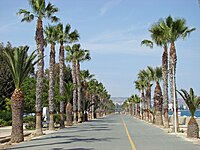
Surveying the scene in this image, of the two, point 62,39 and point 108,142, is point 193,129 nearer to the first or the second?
point 108,142

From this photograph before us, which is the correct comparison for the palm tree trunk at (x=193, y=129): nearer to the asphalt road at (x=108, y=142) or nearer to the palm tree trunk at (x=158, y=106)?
the asphalt road at (x=108, y=142)

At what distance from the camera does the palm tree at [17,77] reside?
82.7 ft

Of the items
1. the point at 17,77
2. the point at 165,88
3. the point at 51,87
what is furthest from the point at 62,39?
the point at 17,77

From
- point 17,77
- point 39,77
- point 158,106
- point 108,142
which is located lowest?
point 108,142

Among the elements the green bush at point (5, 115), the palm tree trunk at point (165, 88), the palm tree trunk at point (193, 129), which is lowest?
the palm tree trunk at point (193, 129)

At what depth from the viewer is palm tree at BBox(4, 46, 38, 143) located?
25219 millimetres

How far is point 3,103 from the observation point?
204 feet

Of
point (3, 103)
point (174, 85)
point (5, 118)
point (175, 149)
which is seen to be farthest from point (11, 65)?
point (3, 103)

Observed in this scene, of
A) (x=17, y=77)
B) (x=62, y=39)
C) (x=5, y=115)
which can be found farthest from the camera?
(x=5, y=115)

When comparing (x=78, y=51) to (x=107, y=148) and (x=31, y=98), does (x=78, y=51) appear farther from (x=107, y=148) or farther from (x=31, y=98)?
(x=107, y=148)

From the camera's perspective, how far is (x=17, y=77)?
84.6ft

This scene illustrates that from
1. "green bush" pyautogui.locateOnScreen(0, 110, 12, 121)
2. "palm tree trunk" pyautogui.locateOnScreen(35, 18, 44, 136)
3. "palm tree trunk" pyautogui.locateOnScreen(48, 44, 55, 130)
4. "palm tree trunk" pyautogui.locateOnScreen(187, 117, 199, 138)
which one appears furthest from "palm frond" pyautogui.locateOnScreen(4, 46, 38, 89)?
"green bush" pyautogui.locateOnScreen(0, 110, 12, 121)

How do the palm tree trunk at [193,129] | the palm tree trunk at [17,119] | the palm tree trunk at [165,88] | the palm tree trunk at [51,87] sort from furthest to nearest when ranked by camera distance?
the palm tree trunk at [165,88], the palm tree trunk at [51,87], the palm tree trunk at [193,129], the palm tree trunk at [17,119]

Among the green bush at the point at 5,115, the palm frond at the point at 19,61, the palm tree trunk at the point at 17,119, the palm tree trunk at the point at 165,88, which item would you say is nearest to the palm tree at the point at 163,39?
the palm tree trunk at the point at 165,88
